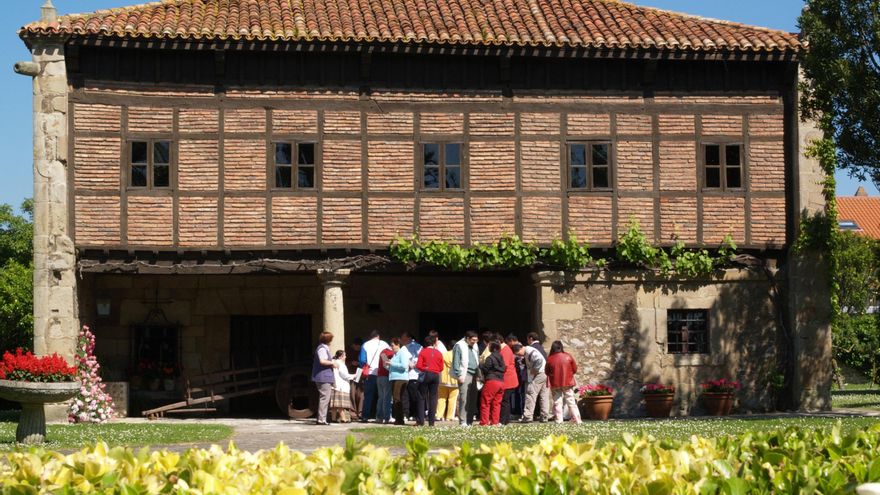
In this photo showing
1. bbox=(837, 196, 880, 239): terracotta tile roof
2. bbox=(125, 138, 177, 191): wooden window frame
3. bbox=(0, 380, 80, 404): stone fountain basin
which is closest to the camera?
bbox=(0, 380, 80, 404): stone fountain basin

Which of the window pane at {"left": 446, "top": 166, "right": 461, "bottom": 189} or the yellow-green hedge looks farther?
the window pane at {"left": 446, "top": 166, "right": 461, "bottom": 189}

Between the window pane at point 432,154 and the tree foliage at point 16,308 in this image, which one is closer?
the window pane at point 432,154

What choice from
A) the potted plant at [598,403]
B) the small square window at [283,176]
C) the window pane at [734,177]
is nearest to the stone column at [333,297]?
the small square window at [283,176]

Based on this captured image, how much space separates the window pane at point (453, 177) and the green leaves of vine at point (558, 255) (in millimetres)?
1105

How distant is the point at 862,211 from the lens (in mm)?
60594

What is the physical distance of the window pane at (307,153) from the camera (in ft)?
73.1

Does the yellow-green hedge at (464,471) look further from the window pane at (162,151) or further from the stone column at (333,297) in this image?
the window pane at (162,151)

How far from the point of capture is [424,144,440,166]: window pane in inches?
886

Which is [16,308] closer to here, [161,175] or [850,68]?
[161,175]

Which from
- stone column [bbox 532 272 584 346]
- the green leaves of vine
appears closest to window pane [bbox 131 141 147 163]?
the green leaves of vine

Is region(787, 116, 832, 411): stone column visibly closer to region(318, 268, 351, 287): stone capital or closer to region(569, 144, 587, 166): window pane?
region(569, 144, 587, 166): window pane

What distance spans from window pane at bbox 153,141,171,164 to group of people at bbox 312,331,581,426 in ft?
14.6

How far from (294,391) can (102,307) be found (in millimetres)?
4229

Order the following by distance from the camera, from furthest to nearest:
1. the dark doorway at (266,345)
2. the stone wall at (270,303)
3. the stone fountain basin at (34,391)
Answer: the dark doorway at (266,345)
the stone wall at (270,303)
the stone fountain basin at (34,391)
